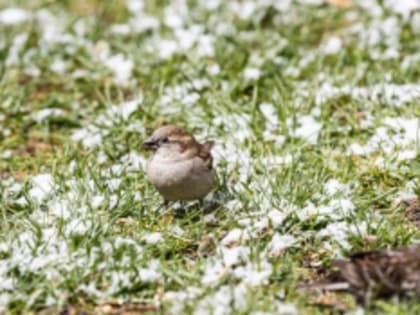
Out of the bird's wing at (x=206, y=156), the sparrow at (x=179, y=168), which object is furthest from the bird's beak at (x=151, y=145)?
the bird's wing at (x=206, y=156)

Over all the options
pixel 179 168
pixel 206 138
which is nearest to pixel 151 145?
pixel 179 168

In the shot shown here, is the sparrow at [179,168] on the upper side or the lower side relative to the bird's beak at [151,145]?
lower

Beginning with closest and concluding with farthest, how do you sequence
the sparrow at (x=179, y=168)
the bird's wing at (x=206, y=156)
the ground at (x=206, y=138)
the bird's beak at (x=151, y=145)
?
the ground at (x=206, y=138) → the sparrow at (x=179, y=168) → the bird's wing at (x=206, y=156) → the bird's beak at (x=151, y=145)

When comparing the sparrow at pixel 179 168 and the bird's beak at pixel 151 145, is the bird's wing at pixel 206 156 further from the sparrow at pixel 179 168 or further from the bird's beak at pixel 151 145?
the bird's beak at pixel 151 145

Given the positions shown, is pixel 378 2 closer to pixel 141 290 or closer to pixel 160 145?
pixel 160 145

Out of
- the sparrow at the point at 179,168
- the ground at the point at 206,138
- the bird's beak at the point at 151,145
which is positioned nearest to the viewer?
the ground at the point at 206,138

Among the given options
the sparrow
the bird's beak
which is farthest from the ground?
the bird's beak

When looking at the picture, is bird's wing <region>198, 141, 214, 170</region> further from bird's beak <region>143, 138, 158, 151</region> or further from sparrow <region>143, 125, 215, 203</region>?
bird's beak <region>143, 138, 158, 151</region>
